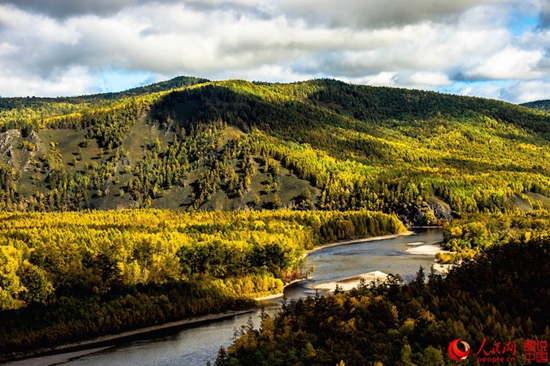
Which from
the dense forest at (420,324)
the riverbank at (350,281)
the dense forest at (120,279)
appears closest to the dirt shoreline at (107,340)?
the dense forest at (120,279)

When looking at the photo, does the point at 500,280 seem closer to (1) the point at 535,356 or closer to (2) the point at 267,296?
(1) the point at 535,356

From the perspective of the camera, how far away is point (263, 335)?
8631 centimetres

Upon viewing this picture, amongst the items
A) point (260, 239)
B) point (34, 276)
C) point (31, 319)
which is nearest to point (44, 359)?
point (31, 319)

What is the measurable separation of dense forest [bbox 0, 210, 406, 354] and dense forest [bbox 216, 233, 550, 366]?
126ft

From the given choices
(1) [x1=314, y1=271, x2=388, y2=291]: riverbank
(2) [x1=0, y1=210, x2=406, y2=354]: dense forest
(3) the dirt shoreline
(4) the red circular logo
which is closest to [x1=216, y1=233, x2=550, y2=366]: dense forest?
(4) the red circular logo

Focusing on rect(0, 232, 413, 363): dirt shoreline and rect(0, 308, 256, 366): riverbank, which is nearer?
rect(0, 308, 256, 366): riverbank

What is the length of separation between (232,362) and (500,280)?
160ft

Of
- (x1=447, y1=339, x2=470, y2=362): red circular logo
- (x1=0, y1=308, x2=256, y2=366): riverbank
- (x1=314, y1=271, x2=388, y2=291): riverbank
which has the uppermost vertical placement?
(x1=447, y1=339, x2=470, y2=362): red circular logo

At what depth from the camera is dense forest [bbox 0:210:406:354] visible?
373ft

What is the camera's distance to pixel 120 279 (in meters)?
136

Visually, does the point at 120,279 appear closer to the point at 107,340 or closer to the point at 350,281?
the point at 107,340

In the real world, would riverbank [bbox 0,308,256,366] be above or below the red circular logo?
below

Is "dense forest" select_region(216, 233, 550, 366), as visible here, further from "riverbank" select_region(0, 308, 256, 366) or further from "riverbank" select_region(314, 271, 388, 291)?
"riverbank" select_region(314, 271, 388, 291)

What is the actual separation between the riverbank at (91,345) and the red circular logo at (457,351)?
63.2m
